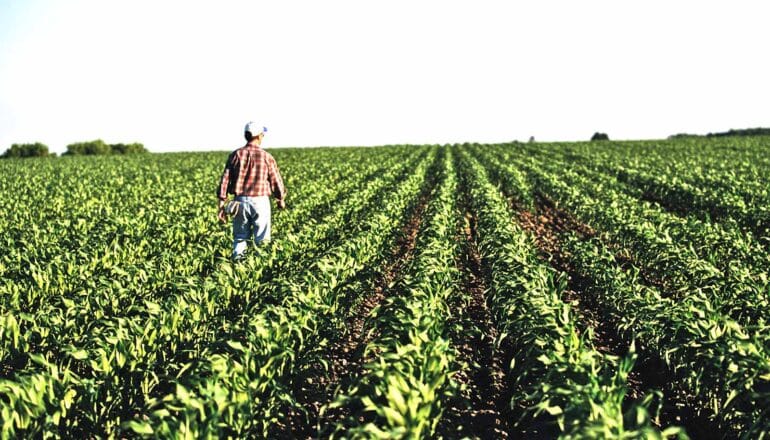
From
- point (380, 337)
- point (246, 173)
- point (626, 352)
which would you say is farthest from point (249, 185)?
point (626, 352)

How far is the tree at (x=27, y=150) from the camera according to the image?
70.9 meters

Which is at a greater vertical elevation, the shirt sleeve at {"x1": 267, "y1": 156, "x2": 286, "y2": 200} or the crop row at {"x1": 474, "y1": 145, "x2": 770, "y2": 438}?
the shirt sleeve at {"x1": 267, "y1": 156, "x2": 286, "y2": 200}

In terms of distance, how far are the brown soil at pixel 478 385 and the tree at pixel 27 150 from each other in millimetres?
81948

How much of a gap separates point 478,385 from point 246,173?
489 centimetres

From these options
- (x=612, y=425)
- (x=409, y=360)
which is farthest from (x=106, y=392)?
(x=612, y=425)

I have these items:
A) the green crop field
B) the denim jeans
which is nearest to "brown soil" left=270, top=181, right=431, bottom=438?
the green crop field

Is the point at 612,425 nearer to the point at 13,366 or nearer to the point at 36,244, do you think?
the point at 13,366

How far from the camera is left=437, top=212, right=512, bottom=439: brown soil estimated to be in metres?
4.29

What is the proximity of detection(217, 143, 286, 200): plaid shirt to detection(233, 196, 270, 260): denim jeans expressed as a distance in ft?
0.42

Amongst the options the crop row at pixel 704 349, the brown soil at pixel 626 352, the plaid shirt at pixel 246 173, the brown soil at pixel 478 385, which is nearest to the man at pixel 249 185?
the plaid shirt at pixel 246 173

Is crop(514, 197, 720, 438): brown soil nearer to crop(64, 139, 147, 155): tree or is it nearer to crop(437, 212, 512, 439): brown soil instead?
crop(437, 212, 512, 439): brown soil

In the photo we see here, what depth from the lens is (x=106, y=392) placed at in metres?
4.01

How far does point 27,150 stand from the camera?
71.0 m

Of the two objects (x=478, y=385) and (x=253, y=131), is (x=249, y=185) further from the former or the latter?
(x=478, y=385)
